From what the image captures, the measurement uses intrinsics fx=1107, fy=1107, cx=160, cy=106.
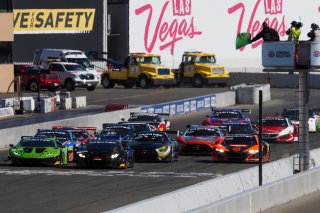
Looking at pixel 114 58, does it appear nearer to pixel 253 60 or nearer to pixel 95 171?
pixel 253 60

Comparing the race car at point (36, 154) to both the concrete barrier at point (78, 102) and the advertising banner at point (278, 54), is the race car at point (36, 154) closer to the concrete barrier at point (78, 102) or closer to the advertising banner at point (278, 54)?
the advertising banner at point (278, 54)

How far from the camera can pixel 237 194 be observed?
22.9m

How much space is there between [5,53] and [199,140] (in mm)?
37450

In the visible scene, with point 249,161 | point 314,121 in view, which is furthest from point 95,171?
point 314,121

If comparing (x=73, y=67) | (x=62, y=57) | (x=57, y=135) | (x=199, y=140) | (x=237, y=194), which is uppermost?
(x=62, y=57)

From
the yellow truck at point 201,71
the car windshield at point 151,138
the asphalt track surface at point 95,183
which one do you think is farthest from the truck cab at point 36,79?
the car windshield at point 151,138

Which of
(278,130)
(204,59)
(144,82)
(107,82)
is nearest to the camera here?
(278,130)

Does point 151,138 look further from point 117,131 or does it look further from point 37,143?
point 37,143

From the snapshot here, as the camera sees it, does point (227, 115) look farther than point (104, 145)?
Yes

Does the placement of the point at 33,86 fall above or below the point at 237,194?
above

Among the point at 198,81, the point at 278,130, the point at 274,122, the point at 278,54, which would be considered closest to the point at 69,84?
the point at 198,81

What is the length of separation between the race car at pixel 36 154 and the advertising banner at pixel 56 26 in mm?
54918

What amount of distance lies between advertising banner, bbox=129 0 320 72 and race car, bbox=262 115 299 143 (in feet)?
144

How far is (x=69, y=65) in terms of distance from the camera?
259 feet
